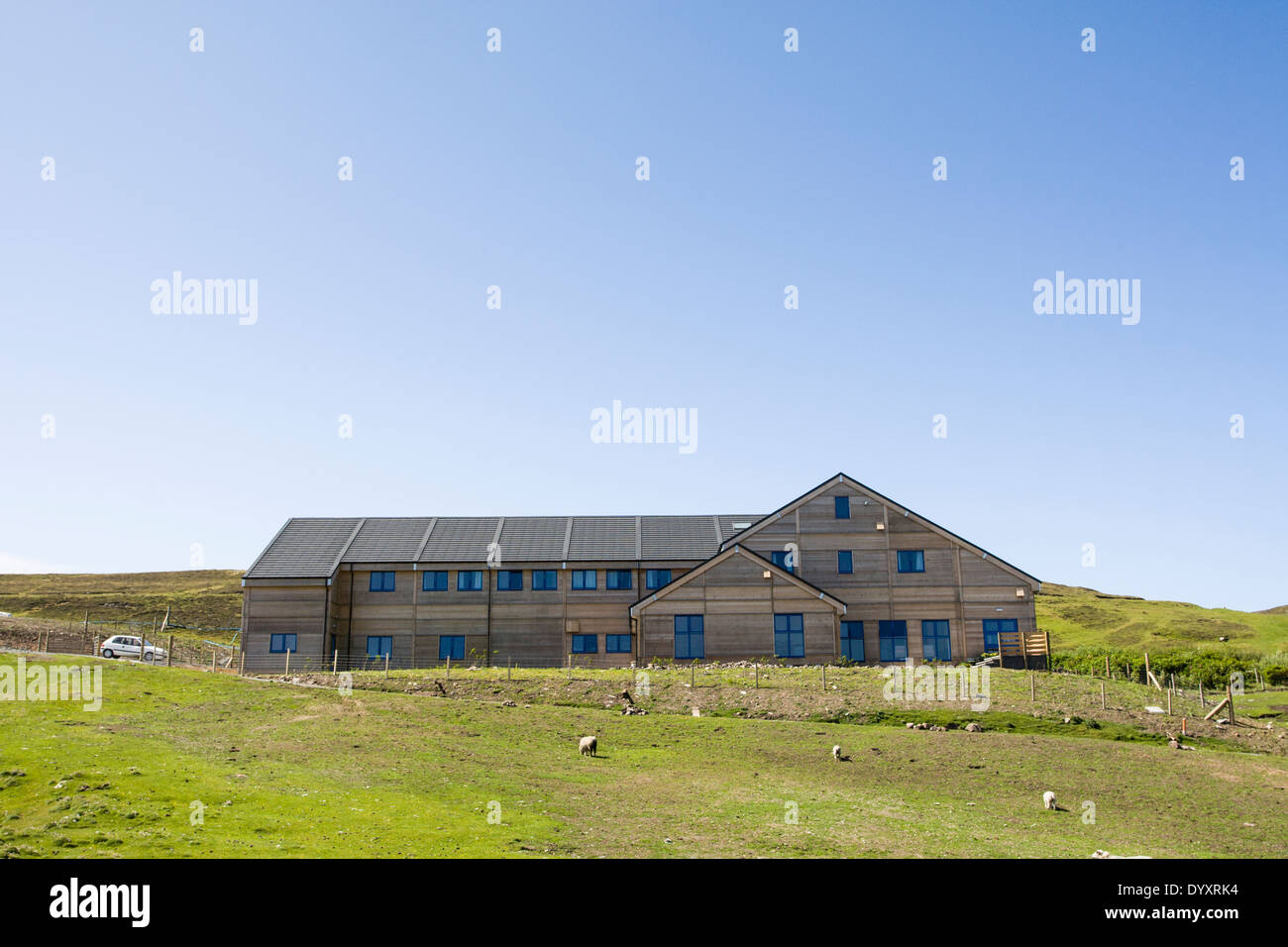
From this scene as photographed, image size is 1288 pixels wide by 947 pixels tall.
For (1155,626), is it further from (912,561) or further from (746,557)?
(746,557)

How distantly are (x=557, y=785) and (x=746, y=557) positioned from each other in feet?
97.4

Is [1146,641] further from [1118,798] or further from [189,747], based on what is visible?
[189,747]

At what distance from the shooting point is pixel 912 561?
194ft

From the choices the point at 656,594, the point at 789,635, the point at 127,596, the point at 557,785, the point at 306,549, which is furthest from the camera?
the point at 127,596

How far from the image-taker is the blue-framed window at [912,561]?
194 ft

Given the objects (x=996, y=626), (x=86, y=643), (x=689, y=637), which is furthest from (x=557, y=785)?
(x=86, y=643)

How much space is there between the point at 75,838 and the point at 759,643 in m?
40.2

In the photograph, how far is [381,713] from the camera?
130ft

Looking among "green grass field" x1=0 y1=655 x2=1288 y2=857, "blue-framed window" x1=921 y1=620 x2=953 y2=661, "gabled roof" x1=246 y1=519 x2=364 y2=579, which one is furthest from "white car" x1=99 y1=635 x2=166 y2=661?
"blue-framed window" x1=921 y1=620 x2=953 y2=661

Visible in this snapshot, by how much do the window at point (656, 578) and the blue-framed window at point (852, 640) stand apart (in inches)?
428

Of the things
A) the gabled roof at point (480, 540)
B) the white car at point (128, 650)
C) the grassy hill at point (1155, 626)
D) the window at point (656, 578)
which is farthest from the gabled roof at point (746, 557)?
the grassy hill at point (1155, 626)

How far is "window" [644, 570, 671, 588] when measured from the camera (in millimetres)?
62250
